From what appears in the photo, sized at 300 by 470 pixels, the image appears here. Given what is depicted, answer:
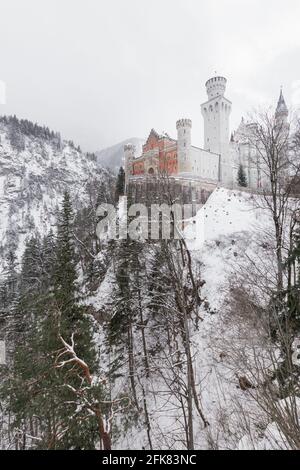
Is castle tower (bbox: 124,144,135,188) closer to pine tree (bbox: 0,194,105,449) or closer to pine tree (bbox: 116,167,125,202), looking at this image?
pine tree (bbox: 116,167,125,202)

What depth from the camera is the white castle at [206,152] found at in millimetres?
39553

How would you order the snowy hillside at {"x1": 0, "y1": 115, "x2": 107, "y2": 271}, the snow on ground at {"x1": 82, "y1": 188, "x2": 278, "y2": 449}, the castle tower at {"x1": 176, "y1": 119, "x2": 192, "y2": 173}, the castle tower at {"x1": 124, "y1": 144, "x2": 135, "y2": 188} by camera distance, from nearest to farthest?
1. the snow on ground at {"x1": 82, "y1": 188, "x2": 278, "y2": 449}
2. the castle tower at {"x1": 176, "y1": 119, "x2": 192, "y2": 173}
3. the castle tower at {"x1": 124, "y1": 144, "x2": 135, "y2": 188}
4. the snowy hillside at {"x1": 0, "y1": 115, "x2": 107, "y2": 271}

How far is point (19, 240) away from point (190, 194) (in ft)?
342

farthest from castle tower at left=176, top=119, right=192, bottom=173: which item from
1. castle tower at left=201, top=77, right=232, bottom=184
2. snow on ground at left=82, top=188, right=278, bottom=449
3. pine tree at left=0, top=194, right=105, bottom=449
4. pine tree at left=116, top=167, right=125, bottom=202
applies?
pine tree at left=0, top=194, right=105, bottom=449

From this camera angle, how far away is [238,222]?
924 inches

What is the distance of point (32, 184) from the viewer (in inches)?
6181

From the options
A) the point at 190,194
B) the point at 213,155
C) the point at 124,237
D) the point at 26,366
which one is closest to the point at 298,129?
the point at 124,237

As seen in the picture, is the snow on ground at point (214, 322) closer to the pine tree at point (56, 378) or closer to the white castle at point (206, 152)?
the pine tree at point (56, 378)

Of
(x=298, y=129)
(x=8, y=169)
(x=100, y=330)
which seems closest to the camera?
(x=298, y=129)

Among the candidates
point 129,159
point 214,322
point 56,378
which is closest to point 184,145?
point 129,159

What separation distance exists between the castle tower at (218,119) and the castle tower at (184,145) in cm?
1169

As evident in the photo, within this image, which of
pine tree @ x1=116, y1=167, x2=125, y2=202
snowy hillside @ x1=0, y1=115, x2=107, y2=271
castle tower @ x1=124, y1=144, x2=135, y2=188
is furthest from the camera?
snowy hillside @ x1=0, y1=115, x2=107, y2=271

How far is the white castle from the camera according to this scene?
39.6m
